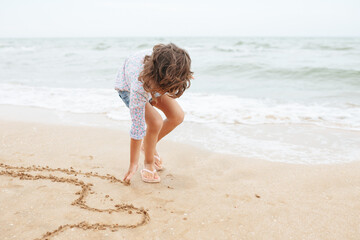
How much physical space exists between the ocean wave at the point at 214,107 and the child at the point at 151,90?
1856mm

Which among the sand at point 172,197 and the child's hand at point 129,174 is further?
the child's hand at point 129,174

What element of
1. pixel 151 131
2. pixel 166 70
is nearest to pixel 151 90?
pixel 166 70

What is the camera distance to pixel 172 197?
94.6 inches

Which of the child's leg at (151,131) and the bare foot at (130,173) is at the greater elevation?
the child's leg at (151,131)

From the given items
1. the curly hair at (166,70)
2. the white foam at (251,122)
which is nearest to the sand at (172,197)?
the white foam at (251,122)

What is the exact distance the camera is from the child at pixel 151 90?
6.88 feet

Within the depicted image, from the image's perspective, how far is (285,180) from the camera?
267 cm

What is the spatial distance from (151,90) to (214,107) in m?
3.37

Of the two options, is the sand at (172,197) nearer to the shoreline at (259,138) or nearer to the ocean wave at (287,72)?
the shoreline at (259,138)

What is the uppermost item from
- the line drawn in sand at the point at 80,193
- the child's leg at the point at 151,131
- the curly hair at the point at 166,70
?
the curly hair at the point at 166,70

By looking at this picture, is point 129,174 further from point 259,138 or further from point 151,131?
point 259,138

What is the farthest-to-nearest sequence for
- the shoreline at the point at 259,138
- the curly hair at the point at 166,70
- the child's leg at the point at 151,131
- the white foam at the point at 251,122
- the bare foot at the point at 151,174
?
the white foam at the point at 251,122 → the shoreline at the point at 259,138 → the bare foot at the point at 151,174 → the child's leg at the point at 151,131 → the curly hair at the point at 166,70

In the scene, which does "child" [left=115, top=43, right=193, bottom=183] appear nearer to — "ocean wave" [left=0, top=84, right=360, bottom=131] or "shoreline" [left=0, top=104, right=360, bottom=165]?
"shoreline" [left=0, top=104, right=360, bottom=165]

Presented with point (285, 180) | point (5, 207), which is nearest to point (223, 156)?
point (285, 180)
